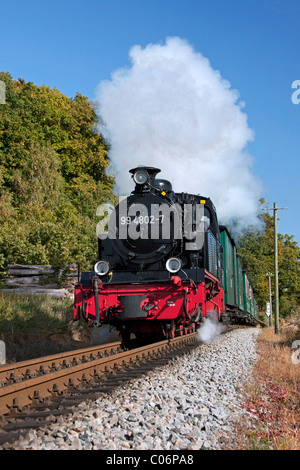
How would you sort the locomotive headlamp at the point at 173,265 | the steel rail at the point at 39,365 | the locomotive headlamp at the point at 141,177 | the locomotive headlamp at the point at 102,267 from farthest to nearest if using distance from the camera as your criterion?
the locomotive headlamp at the point at 141,177 < the locomotive headlamp at the point at 102,267 < the locomotive headlamp at the point at 173,265 < the steel rail at the point at 39,365

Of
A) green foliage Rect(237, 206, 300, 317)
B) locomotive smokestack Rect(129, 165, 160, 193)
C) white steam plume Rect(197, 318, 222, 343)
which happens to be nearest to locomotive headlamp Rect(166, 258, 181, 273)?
locomotive smokestack Rect(129, 165, 160, 193)

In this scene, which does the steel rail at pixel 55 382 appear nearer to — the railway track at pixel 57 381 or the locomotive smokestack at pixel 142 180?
the railway track at pixel 57 381

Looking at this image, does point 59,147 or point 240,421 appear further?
point 59,147

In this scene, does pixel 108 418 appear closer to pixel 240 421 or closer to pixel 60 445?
pixel 60 445

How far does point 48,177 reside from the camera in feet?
86.6

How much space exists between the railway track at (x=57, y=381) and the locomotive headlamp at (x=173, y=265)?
1294 millimetres

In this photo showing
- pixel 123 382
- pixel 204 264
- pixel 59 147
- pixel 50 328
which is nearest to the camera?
pixel 123 382

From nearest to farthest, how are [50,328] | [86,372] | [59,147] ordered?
[86,372], [50,328], [59,147]

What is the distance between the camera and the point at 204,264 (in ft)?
27.9

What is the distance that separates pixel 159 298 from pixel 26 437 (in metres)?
4.69

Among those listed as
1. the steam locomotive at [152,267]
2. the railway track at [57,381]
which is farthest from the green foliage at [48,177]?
the railway track at [57,381]

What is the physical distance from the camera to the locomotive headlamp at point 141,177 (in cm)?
858

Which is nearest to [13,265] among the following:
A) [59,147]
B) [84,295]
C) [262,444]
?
[84,295]

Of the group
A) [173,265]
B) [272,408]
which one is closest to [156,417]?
[272,408]
